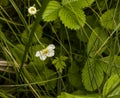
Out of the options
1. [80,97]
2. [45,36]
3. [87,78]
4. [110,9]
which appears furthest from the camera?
[45,36]

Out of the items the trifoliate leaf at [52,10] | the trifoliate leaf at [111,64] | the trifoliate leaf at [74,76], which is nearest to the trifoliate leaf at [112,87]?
the trifoliate leaf at [111,64]

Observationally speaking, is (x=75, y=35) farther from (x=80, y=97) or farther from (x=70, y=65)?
(x=80, y=97)

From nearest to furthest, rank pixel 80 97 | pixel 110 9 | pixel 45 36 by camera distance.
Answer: pixel 80 97 < pixel 110 9 < pixel 45 36

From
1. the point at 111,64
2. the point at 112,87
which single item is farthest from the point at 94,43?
the point at 112,87

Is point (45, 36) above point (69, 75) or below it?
above

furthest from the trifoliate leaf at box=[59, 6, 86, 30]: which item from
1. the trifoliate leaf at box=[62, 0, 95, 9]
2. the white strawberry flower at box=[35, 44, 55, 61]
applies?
the white strawberry flower at box=[35, 44, 55, 61]

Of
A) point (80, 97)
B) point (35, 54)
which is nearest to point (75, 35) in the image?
point (35, 54)

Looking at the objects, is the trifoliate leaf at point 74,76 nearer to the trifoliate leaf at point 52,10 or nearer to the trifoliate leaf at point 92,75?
the trifoliate leaf at point 92,75

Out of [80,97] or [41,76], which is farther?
[41,76]
